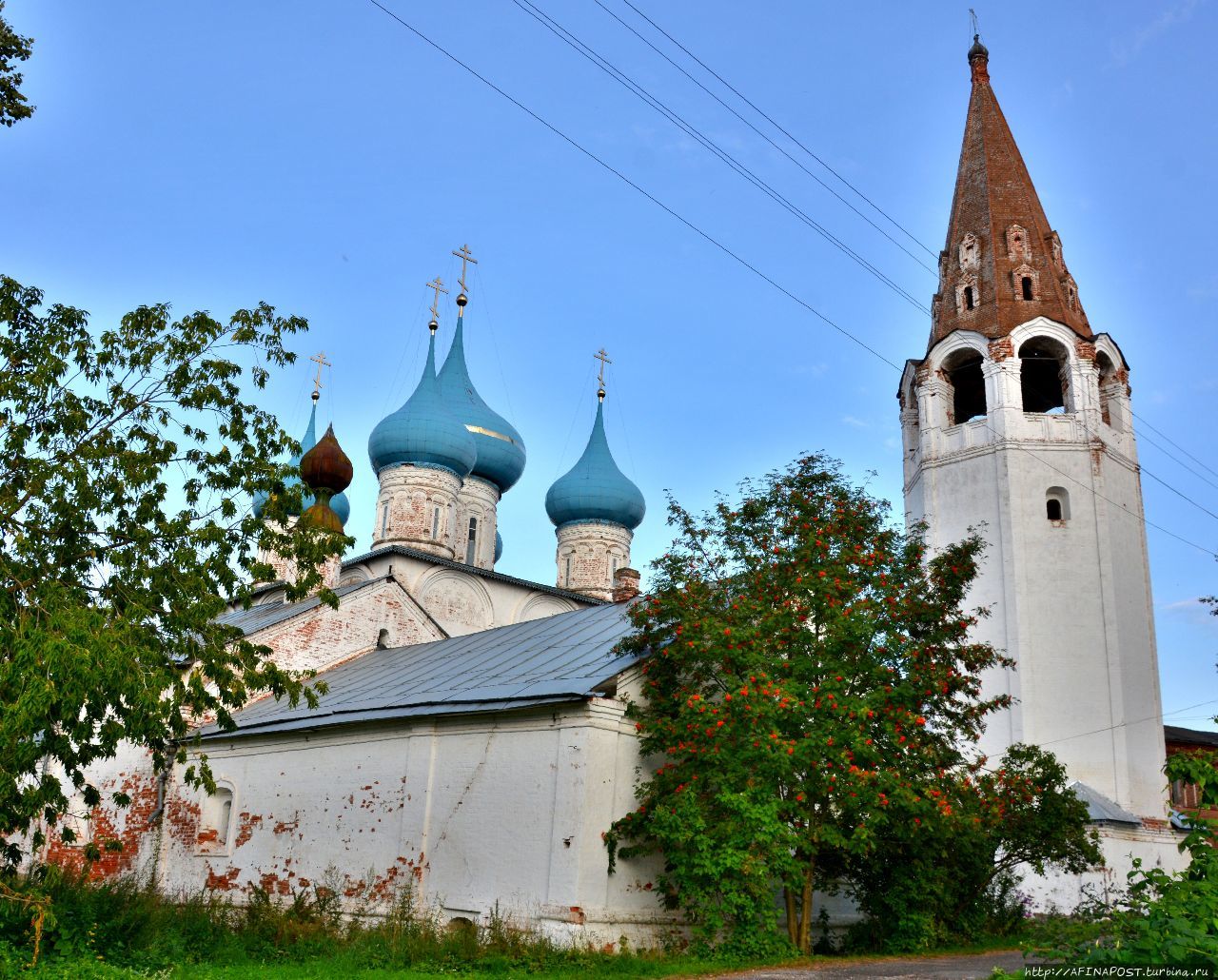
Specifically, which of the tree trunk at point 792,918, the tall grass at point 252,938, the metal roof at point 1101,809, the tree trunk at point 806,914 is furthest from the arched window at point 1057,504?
the tall grass at point 252,938

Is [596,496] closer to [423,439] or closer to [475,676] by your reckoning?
[423,439]

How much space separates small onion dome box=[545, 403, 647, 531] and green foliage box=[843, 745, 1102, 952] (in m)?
20.1

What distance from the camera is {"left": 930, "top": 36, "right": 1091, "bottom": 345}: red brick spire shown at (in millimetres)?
24297

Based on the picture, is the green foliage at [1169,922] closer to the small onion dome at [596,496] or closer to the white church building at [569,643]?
the white church building at [569,643]

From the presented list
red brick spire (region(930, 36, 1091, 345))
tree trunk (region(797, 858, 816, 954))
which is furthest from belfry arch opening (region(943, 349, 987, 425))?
tree trunk (region(797, 858, 816, 954))

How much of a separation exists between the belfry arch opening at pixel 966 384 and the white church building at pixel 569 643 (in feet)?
0.20

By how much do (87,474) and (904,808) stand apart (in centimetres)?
850

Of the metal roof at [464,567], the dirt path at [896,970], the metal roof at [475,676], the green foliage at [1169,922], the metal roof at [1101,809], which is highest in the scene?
the metal roof at [464,567]

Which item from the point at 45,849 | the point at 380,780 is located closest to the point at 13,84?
the point at 380,780

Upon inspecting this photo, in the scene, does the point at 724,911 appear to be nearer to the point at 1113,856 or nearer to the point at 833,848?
the point at 833,848

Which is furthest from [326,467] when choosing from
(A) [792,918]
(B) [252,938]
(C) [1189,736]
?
(C) [1189,736]

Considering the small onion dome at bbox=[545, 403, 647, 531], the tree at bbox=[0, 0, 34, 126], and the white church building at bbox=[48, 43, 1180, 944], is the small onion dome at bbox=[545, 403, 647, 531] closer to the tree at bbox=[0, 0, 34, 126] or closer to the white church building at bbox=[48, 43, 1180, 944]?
the white church building at bbox=[48, 43, 1180, 944]

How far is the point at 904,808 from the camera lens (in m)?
11.5

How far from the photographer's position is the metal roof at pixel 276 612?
20.5 m
